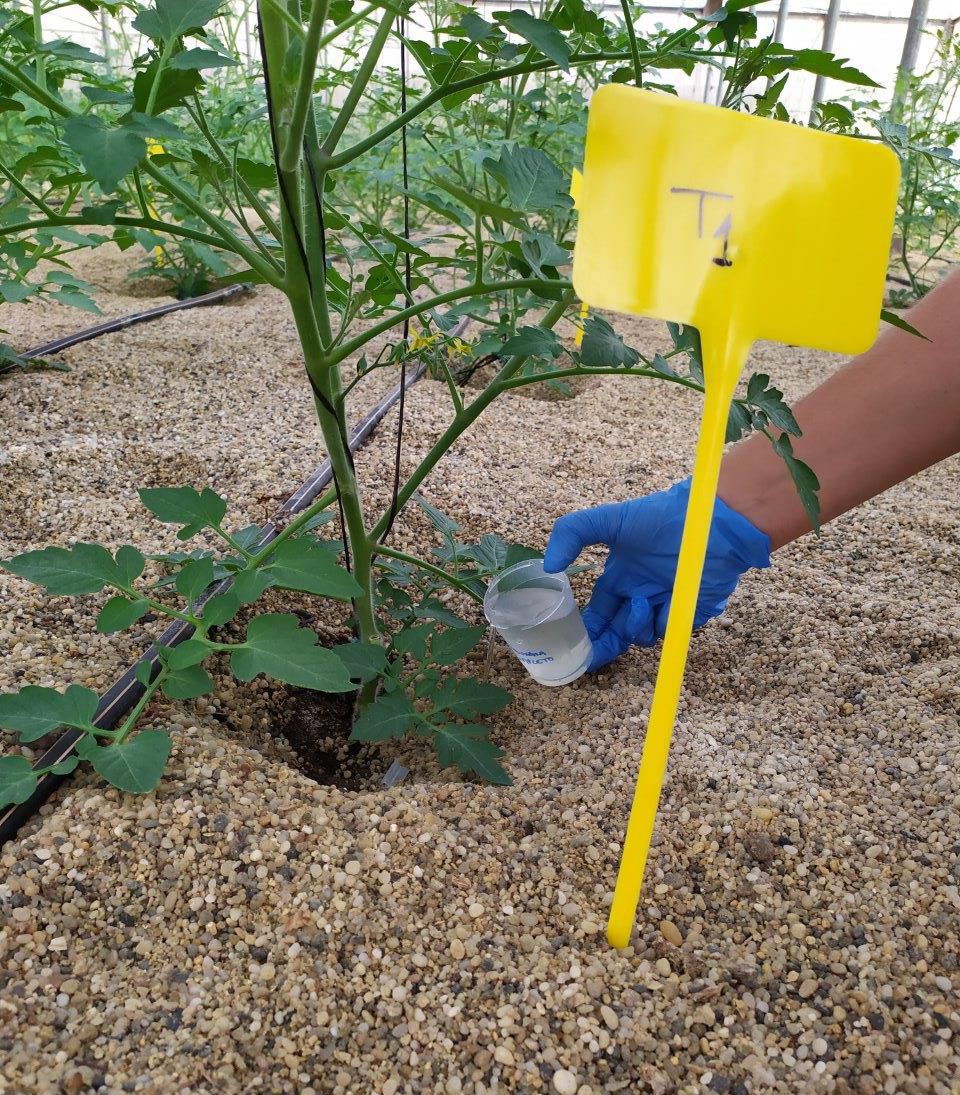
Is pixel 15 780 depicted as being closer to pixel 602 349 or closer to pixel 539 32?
pixel 602 349

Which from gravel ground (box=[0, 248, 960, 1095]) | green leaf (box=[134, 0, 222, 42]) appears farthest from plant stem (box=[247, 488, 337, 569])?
green leaf (box=[134, 0, 222, 42])

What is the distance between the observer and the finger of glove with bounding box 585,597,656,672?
119 centimetres

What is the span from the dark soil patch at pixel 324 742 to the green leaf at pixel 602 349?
60cm

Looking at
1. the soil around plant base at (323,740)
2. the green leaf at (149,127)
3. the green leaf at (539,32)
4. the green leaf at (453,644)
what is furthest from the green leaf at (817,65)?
the soil around plant base at (323,740)

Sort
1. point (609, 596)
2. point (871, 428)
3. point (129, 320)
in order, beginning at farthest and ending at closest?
point (129, 320)
point (609, 596)
point (871, 428)

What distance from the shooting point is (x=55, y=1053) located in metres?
0.62

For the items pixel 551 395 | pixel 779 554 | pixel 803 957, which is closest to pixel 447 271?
pixel 551 395

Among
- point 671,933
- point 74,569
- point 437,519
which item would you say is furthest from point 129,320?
point 671,933

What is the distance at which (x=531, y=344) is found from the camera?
29.8 inches

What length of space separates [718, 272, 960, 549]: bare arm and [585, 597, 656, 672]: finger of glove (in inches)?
8.3

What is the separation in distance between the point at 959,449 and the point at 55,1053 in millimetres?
1240

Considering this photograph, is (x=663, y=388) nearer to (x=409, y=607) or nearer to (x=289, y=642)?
(x=409, y=607)

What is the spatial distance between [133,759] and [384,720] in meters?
0.27

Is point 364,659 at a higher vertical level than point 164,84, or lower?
lower
